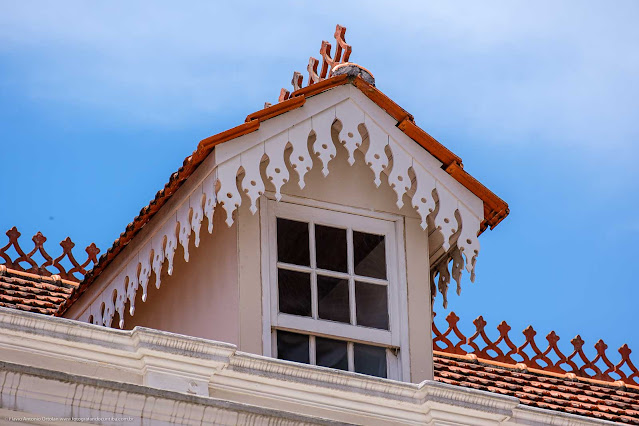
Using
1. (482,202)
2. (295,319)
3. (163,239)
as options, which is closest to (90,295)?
(163,239)

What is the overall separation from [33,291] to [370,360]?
2.86m

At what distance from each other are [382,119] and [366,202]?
20.8 inches

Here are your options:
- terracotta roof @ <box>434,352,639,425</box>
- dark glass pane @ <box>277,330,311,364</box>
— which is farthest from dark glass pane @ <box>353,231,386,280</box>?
terracotta roof @ <box>434,352,639,425</box>

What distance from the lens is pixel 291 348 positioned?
8.68 m

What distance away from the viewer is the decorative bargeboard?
8.78 meters

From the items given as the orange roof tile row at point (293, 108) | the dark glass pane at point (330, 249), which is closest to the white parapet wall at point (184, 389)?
the dark glass pane at point (330, 249)

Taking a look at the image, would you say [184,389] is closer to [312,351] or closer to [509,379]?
[312,351]

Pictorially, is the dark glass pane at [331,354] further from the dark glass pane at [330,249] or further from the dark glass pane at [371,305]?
the dark glass pane at [330,249]

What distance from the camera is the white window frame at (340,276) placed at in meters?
8.70

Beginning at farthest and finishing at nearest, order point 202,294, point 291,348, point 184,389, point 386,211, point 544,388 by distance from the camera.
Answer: point 544,388, point 386,211, point 202,294, point 291,348, point 184,389

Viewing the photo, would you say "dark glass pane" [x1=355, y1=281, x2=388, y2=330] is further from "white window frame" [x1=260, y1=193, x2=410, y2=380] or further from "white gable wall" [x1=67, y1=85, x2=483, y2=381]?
"white gable wall" [x1=67, y1=85, x2=483, y2=381]

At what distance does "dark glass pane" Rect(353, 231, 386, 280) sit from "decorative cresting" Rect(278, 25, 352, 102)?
3.53ft

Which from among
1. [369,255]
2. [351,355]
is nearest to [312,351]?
[351,355]

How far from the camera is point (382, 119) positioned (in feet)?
30.3
